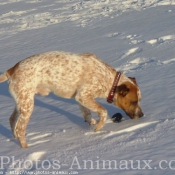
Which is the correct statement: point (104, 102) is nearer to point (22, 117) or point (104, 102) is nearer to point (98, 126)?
point (98, 126)

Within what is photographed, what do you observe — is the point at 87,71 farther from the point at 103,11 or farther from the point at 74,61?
the point at 103,11

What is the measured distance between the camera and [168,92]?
6.81 m

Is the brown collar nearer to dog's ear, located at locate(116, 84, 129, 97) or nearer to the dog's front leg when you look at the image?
dog's ear, located at locate(116, 84, 129, 97)

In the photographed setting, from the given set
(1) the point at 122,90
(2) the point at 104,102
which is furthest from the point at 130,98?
(2) the point at 104,102

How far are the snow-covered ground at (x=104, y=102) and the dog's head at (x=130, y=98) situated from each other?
13 centimetres

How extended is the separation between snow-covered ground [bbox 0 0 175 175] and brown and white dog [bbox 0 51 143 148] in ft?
0.89

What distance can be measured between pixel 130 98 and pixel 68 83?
34.0 inches

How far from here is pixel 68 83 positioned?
605cm

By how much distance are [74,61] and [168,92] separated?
5.36 ft

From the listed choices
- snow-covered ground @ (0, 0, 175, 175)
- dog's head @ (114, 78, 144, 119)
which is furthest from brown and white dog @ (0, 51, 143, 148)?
snow-covered ground @ (0, 0, 175, 175)

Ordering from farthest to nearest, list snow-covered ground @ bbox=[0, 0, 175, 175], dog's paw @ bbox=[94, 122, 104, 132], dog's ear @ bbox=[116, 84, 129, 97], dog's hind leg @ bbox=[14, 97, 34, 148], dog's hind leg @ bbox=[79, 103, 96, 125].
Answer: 1. dog's hind leg @ bbox=[79, 103, 96, 125]
2. dog's ear @ bbox=[116, 84, 129, 97]
3. dog's paw @ bbox=[94, 122, 104, 132]
4. dog's hind leg @ bbox=[14, 97, 34, 148]
5. snow-covered ground @ bbox=[0, 0, 175, 175]

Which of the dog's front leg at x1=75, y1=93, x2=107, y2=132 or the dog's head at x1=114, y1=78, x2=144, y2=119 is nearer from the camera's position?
the dog's front leg at x1=75, y1=93, x2=107, y2=132

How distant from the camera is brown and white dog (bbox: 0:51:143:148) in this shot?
5.72 m

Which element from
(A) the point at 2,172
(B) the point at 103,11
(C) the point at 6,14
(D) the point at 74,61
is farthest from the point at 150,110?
(C) the point at 6,14
